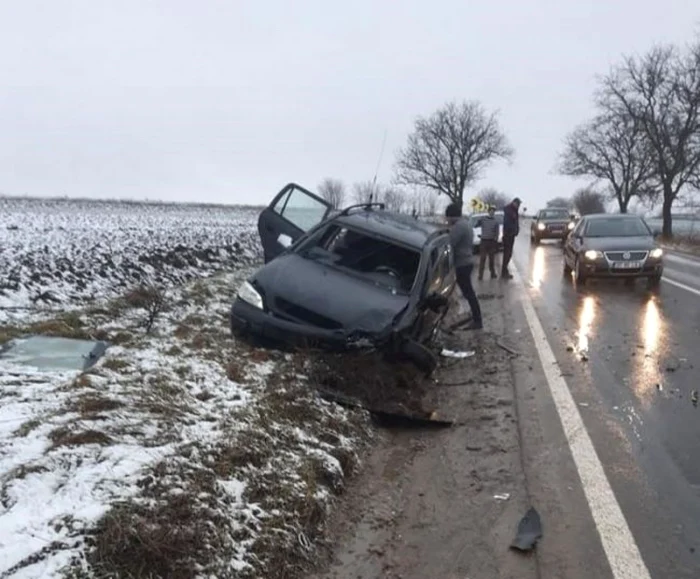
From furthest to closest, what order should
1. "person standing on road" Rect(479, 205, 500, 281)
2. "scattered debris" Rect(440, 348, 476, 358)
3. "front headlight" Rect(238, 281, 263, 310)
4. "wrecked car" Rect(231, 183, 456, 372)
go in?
"person standing on road" Rect(479, 205, 500, 281)
"scattered debris" Rect(440, 348, 476, 358)
"front headlight" Rect(238, 281, 263, 310)
"wrecked car" Rect(231, 183, 456, 372)

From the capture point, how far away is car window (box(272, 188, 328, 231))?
10.2 meters

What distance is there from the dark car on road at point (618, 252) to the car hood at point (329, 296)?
7990mm

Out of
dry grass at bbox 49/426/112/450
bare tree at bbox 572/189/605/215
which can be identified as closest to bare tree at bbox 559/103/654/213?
bare tree at bbox 572/189/605/215

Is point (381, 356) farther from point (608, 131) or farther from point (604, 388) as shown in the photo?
point (608, 131)

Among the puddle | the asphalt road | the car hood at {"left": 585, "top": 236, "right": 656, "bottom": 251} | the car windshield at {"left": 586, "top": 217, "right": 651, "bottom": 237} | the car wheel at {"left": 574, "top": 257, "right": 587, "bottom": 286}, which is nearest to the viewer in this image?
the asphalt road

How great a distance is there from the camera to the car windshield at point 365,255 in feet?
24.3

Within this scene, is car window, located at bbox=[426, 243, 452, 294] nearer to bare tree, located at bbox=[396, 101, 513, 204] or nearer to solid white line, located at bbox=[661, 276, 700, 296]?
solid white line, located at bbox=[661, 276, 700, 296]

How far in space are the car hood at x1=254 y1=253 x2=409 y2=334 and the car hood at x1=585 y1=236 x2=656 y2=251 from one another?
26.8ft

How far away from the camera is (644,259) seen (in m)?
13.2

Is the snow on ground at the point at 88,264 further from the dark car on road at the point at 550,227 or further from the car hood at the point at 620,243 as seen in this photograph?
the dark car on road at the point at 550,227

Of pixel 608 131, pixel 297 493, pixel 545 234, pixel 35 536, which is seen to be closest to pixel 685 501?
pixel 297 493

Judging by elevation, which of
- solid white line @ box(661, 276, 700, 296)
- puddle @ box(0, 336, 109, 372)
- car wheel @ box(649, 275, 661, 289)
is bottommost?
solid white line @ box(661, 276, 700, 296)

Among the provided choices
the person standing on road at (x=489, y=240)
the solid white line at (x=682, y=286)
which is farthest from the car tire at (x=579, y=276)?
the person standing on road at (x=489, y=240)

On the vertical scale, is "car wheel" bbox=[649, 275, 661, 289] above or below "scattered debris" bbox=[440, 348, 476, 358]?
above
